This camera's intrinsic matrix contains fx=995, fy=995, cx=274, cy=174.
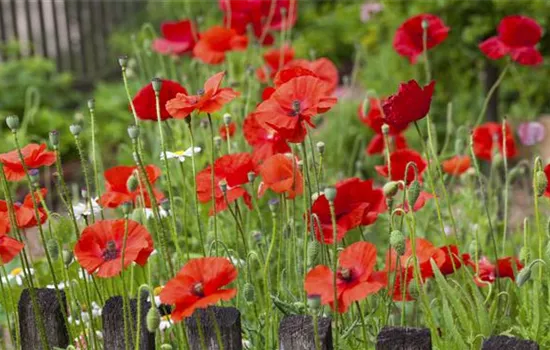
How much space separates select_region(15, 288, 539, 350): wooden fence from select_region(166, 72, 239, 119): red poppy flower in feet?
1.06

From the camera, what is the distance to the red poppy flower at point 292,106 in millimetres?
1633

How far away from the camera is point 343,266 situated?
1.50 meters

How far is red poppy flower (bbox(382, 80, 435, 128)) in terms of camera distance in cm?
173

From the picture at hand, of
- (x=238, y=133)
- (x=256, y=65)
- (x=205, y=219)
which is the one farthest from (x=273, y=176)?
(x=256, y=65)

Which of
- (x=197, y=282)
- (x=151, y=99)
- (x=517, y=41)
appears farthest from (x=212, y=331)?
(x=517, y=41)

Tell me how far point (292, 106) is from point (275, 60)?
161 centimetres

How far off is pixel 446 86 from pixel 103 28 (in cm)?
371

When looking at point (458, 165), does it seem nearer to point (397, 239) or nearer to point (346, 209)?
point (346, 209)

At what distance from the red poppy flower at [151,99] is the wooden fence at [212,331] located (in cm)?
37

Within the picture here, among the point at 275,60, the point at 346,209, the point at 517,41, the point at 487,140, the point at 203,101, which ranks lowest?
the point at 487,140

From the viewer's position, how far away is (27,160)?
5.90 ft

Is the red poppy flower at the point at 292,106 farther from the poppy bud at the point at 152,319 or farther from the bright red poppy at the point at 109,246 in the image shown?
the poppy bud at the point at 152,319

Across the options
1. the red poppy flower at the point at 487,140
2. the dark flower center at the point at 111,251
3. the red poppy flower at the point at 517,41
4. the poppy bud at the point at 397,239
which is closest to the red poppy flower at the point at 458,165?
the red poppy flower at the point at 487,140

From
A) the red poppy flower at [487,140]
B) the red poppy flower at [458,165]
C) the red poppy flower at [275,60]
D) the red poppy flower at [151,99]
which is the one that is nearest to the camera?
the red poppy flower at [151,99]
